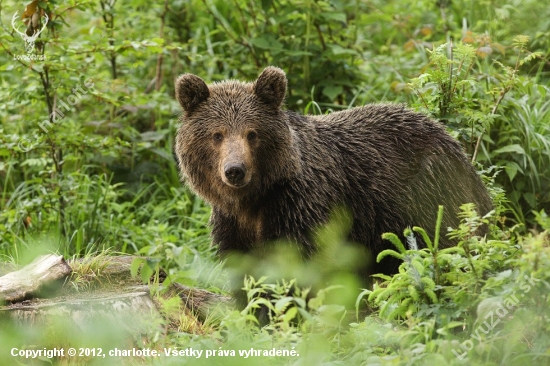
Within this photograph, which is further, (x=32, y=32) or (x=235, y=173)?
(x=32, y=32)

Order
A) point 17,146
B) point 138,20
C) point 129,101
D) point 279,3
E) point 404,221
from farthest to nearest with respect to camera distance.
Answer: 1. point 138,20
2. point 279,3
3. point 129,101
4. point 17,146
5. point 404,221

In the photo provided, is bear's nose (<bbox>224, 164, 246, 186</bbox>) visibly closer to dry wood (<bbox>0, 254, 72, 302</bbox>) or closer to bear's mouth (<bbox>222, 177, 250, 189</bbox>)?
bear's mouth (<bbox>222, 177, 250, 189</bbox>)

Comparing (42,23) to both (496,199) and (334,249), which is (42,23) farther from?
(496,199)

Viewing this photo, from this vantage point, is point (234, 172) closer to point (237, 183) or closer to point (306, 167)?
point (237, 183)

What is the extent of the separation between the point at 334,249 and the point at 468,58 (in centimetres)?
195

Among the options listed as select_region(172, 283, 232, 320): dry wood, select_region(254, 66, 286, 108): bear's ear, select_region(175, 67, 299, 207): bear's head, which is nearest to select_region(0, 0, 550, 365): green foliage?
select_region(172, 283, 232, 320): dry wood

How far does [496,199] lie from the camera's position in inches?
229

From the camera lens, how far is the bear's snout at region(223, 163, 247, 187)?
4.90 meters

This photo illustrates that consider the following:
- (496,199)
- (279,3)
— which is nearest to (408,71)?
(279,3)

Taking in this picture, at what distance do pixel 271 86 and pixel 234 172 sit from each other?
2.60 feet

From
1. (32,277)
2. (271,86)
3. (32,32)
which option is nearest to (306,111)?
(271,86)

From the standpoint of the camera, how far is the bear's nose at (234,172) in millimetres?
4898

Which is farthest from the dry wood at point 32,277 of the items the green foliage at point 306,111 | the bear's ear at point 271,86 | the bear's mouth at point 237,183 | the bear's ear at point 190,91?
the bear's ear at point 271,86

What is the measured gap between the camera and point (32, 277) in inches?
185
